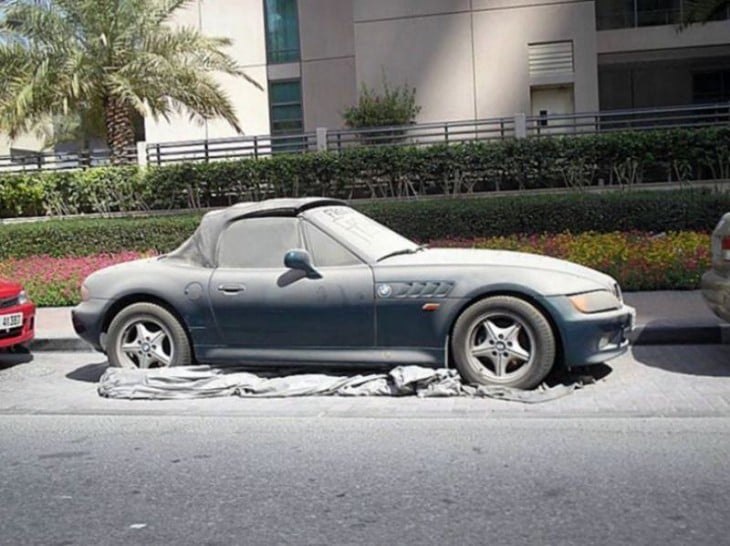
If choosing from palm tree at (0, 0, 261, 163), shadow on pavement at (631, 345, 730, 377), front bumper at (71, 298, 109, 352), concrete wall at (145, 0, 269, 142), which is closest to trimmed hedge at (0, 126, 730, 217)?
palm tree at (0, 0, 261, 163)

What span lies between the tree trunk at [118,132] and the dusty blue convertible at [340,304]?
12.5m

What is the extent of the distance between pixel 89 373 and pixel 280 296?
9.19ft

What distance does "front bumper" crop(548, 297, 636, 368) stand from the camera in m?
6.86

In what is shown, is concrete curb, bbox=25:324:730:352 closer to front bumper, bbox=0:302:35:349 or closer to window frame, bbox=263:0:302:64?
front bumper, bbox=0:302:35:349

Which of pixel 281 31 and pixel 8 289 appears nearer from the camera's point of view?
pixel 8 289

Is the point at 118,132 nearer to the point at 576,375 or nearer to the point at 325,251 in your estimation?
the point at 325,251

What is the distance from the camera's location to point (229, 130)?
26.1 meters

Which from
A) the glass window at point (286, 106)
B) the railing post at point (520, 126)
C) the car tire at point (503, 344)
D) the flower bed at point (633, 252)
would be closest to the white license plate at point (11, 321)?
the car tire at point (503, 344)

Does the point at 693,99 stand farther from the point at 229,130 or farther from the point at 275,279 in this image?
the point at 275,279

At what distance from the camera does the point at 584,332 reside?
6.86 metres

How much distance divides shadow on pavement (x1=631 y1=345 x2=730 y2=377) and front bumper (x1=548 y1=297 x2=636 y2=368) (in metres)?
1.18

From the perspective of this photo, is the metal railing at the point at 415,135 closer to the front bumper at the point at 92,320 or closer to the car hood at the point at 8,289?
the car hood at the point at 8,289

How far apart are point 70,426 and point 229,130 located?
792 inches

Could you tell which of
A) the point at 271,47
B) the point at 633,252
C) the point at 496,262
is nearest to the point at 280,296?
the point at 496,262
